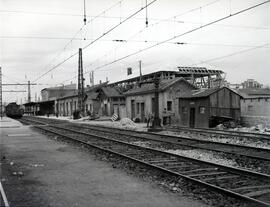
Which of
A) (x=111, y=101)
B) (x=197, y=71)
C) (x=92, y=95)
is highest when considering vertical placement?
(x=197, y=71)

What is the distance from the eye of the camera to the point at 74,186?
8266 millimetres

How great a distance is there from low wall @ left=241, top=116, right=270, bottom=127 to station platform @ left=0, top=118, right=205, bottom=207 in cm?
1906

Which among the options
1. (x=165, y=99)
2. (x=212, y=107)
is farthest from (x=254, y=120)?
(x=165, y=99)

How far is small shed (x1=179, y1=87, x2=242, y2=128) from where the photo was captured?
30.4m

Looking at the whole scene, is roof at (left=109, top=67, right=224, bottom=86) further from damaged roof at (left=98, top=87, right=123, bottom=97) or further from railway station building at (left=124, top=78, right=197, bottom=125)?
railway station building at (left=124, top=78, right=197, bottom=125)

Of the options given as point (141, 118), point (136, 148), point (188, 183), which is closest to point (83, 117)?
point (141, 118)

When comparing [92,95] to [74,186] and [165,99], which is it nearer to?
[165,99]

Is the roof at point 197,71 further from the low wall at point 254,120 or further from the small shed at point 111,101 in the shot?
the low wall at point 254,120

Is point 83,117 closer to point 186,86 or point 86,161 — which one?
point 186,86

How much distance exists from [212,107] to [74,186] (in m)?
23.3

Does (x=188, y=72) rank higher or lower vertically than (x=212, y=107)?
higher

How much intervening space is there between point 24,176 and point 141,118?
3419 centimetres

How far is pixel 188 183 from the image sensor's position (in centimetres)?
845

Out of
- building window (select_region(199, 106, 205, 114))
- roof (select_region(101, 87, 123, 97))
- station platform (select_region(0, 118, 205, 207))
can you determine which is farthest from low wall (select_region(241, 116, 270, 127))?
roof (select_region(101, 87, 123, 97))
